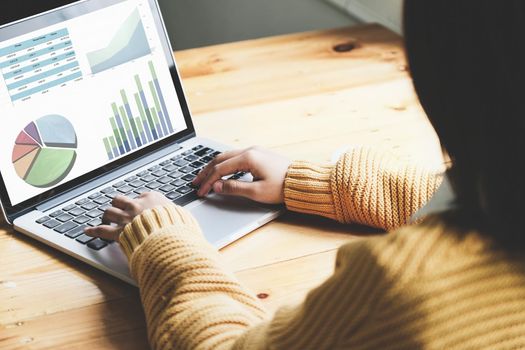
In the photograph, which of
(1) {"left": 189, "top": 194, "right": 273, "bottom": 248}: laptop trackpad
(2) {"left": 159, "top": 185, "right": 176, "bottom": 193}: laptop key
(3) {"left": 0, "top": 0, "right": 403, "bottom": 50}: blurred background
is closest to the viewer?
(1) {"left": 189, "top": 194, "right": 273, "bottom": 248}: laptop trackpad

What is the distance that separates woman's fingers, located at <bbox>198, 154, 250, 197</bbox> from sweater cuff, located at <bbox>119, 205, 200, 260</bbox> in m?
0.13

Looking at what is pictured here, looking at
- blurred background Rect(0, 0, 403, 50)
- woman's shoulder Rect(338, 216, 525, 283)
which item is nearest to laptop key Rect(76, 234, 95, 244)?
woman's shoulder Rect(338, 216, 525, 283)

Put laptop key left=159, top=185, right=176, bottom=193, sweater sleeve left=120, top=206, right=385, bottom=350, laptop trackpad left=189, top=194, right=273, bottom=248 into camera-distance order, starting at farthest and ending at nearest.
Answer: laptop key left=159, top=185, right=176, bottom=193 < laptop trackpad left=189, top=194, right=273, bottom=248 < sweater sleeve left=120, top=206, right=385, bottom=350

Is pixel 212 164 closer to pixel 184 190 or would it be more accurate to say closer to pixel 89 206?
pixel 184 190

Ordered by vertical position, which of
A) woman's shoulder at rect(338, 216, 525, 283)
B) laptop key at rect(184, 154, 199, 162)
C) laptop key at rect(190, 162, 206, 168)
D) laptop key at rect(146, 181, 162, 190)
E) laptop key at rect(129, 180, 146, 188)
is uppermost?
woman's shoulder at rect(338, 216, 525, 283)

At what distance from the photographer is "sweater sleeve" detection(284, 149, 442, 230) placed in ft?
3.18

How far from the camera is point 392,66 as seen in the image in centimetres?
148

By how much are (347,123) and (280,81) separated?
8.3 inches

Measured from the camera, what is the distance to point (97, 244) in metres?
Result: 0.94

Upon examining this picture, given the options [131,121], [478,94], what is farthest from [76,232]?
[478,94]

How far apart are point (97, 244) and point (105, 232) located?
0.02 m

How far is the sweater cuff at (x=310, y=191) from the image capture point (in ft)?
3.27

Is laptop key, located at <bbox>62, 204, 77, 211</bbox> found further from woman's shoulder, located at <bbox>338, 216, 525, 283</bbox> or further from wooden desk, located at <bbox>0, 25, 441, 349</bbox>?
woman's shoulder, located at <bbox>338, 216, 525, 283</bbox>

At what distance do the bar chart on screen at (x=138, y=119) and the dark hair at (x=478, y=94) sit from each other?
0.65 meters
